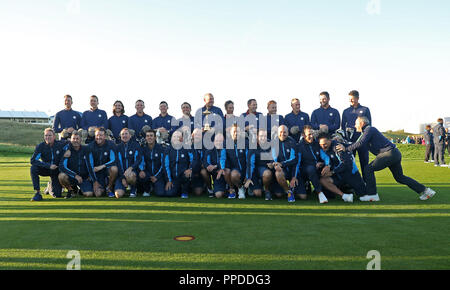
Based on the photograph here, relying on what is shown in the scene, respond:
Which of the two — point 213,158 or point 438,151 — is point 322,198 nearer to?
point 213,158

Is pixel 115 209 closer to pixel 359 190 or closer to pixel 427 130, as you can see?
pixel 359 190

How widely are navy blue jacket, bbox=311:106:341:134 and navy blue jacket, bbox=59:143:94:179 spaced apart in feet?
18.2

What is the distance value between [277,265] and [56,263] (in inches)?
86.2

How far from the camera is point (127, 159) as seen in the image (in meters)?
8.05

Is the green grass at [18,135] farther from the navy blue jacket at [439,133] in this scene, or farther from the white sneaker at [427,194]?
the white sneaker at [427,194]

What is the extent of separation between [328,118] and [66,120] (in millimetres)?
6820

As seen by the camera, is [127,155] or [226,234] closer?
[226,234]


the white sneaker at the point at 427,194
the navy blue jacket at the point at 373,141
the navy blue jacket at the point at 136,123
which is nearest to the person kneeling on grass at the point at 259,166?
the navy blue jacket at the point at 373,141

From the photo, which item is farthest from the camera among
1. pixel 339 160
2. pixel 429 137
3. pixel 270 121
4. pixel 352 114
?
pixel 429 137

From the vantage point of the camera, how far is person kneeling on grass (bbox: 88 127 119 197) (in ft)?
25.7

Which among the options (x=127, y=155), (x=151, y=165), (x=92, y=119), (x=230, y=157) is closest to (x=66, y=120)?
(x=92, y=119)

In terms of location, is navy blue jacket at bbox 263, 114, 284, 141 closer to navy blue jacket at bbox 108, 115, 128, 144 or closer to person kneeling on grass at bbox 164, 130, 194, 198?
person kneeling on grass at bbox 164, 130, 194, 198

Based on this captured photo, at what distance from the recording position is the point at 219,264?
328 cm
